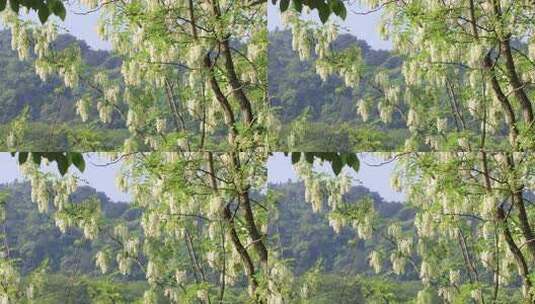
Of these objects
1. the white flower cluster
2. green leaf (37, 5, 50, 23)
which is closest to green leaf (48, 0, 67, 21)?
green leaf (37, 5, 50, 23)

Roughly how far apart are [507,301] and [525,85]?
3.27 ft

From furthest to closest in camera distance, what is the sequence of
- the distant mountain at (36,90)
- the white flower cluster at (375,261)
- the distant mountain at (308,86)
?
the white flower cluster at (375,261)
the distant mountain at (308,86)
the distant mountain at (36,90)

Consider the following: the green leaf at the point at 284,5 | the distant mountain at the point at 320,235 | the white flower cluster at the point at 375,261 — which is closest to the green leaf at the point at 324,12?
the green leaf at the point at 284,5

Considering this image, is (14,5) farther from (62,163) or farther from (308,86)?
(308,86)

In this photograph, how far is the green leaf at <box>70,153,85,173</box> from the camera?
404cm

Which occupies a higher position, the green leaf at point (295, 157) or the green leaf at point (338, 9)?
the green leaf at point (338, 9)

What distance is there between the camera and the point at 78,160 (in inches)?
159

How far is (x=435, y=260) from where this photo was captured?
4219 millimetres

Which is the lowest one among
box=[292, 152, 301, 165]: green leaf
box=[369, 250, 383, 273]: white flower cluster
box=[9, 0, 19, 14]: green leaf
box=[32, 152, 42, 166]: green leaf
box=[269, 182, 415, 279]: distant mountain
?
box=[369, 250, 383, 273]: white flower cluster

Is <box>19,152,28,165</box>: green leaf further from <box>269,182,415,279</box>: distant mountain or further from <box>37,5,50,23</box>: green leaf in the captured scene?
<box>269,182,415,279</box>: distant mountain

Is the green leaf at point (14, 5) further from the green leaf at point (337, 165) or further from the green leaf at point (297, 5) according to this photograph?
the green leaf at point (337, 165)

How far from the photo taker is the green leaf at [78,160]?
4039 millimetres

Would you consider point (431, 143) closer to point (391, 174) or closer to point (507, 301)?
point (391, 174)

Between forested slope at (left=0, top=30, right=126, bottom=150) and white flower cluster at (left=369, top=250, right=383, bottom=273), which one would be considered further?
white flower cluster at (left=369, top=250, right=383, bottom=273)
